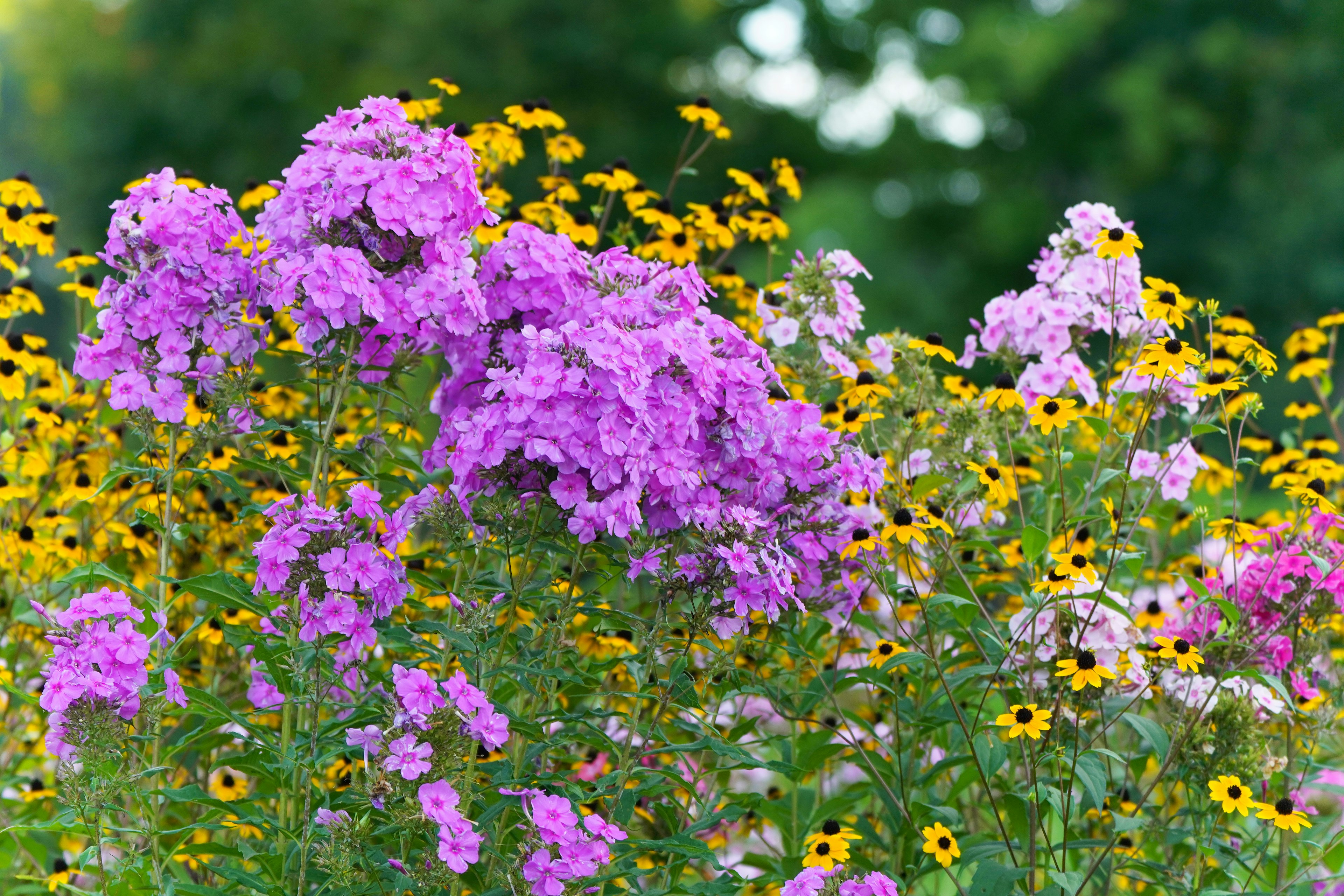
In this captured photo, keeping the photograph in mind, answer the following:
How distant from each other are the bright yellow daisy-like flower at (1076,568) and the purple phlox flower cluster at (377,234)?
3.98 feet

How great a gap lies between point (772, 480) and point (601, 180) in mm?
1418

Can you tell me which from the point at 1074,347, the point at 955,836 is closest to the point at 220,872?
the point at 955,836

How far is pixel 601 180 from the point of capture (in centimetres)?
358

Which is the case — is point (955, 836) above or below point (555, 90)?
below

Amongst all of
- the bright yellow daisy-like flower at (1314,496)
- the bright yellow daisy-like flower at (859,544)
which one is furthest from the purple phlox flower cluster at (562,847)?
the bright yellow daisy-like flower at (1314,496)

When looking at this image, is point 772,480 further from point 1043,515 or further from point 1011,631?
point 1043,515

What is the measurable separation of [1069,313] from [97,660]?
7.19 ft

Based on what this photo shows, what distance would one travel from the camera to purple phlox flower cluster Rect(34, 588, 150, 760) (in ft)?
7.20

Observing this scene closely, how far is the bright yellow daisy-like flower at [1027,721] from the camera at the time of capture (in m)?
2.36

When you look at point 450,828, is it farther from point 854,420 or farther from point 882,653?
point 854,420

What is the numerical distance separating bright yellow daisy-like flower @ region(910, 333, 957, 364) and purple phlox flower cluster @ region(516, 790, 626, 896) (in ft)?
3.97

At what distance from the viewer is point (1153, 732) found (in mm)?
2639

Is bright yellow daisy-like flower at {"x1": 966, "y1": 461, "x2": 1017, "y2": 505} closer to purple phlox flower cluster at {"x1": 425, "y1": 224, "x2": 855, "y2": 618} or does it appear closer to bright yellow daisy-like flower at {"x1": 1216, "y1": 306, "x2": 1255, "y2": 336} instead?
purple phlox flower cluster at {"x1": 425, "y1": 224, "x2": 855, "y2": 618}

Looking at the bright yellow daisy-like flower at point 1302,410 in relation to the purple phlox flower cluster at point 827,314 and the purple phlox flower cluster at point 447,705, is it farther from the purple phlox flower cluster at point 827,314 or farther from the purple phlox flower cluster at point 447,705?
the purple phlox flower cluster at point 447,705
